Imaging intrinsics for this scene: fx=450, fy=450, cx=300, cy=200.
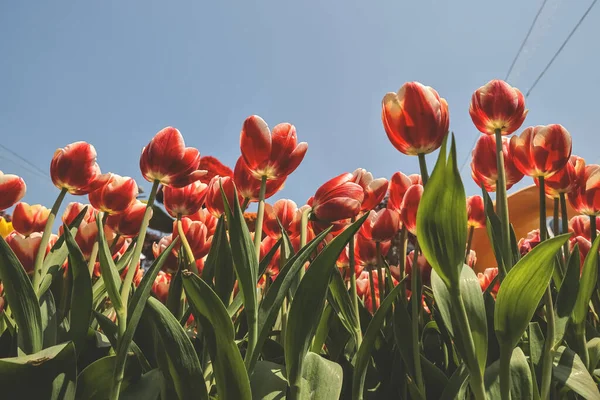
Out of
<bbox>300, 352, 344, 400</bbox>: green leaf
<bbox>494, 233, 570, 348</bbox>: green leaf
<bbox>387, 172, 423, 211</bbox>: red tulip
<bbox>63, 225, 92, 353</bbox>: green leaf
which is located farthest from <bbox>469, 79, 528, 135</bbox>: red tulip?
<bbox>63, 225, 92, 353</bbox>: green leaf

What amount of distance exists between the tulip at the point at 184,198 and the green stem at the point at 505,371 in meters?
0.47

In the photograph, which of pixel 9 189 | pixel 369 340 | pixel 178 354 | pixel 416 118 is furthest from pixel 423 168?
pixel 9 189

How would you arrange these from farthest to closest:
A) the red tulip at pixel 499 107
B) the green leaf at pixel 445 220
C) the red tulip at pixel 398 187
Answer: the red tulip at pixel 398 187 → the red tulip at pixel 499 107 → the green leaf at pixel 445 220

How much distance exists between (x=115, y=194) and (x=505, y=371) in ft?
1.81

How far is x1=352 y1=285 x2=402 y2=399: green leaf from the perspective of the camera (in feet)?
1.40

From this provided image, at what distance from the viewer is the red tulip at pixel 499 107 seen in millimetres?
569

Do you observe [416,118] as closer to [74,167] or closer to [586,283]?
[586,283]

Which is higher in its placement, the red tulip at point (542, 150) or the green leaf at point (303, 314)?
the red tulip at point (542, 150)

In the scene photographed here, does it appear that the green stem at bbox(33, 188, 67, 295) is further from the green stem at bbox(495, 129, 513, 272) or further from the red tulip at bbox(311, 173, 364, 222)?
the green stem at bbox(495, 129, 513, 272)

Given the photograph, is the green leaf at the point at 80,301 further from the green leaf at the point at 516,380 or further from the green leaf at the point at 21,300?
the green leaf at the point at 516,380

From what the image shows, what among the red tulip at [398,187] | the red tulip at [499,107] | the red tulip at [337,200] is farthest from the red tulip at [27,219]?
the red tulip at [499,107]

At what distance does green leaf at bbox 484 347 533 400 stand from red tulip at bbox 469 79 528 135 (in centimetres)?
28

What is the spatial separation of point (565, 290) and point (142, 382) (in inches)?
17.8

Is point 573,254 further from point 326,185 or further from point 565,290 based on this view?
point 326,185
